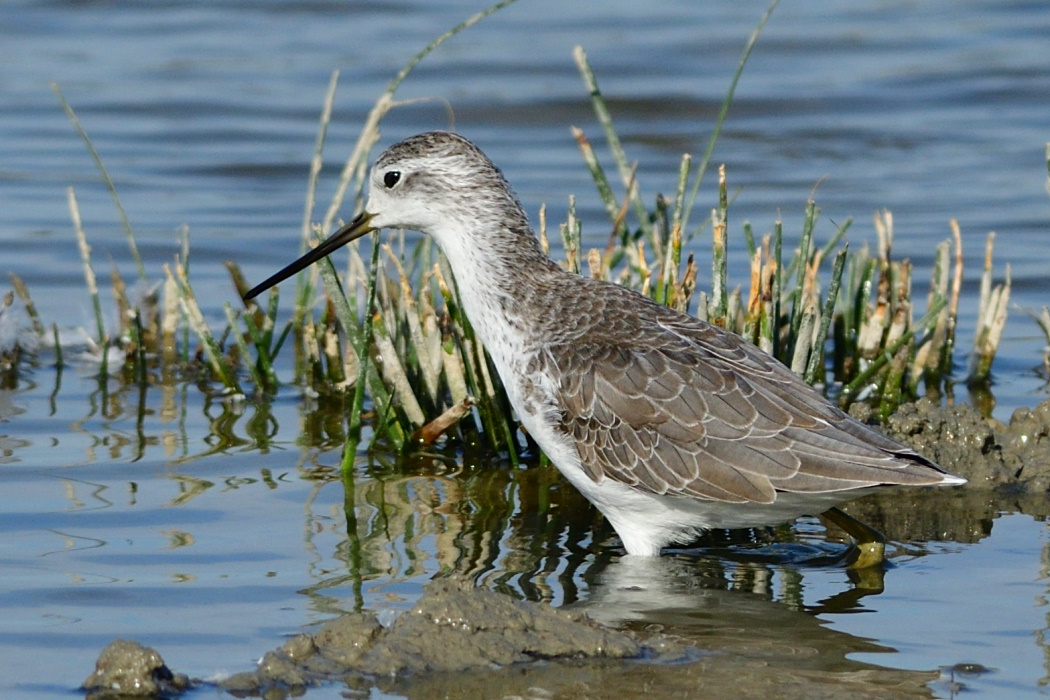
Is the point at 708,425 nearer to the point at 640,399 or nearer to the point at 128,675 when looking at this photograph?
the point at 640,399

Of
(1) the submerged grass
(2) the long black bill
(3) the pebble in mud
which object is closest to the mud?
(3) the pebble in mud

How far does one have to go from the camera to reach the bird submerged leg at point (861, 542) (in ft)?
19.3

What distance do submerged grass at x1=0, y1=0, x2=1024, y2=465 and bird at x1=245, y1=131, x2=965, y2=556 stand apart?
1.65ft

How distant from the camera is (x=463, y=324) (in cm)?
693

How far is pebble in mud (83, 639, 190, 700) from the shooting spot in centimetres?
450

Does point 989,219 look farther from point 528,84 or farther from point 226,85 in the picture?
point 226,85

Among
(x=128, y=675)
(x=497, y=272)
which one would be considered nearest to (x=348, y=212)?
(x=497, y=272)

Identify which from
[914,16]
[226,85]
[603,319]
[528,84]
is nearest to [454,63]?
[528,84]

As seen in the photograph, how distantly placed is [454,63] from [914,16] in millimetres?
5396

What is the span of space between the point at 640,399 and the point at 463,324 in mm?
1322

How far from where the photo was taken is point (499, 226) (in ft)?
21.4

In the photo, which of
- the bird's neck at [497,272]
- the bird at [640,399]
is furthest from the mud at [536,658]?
the bird's neck at [497,272]

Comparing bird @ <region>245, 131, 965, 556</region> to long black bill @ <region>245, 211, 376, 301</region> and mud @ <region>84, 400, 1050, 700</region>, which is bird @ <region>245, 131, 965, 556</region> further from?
mud @ <region>84, 400, 1050, 700</region>

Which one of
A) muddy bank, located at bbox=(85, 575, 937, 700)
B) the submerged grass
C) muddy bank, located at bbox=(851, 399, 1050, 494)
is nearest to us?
muddy bank, located at bbox=(85, 575, 937, 700)
